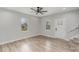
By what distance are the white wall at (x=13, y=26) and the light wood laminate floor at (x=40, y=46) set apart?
11 centimetres

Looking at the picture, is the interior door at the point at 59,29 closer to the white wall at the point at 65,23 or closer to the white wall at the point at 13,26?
the white wall at the point at 65,23

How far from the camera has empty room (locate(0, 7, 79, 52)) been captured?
1.61 metres

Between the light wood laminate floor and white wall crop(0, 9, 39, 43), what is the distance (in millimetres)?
113

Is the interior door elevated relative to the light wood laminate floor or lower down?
elevated

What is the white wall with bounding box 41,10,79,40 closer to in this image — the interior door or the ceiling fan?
the interior door

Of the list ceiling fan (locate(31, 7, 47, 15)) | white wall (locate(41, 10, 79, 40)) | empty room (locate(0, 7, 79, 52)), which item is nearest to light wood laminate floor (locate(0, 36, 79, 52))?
empty room (locate(0, 7, 79, 52))

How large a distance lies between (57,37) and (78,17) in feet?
1.67

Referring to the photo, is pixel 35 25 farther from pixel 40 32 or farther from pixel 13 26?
pixel 13 26

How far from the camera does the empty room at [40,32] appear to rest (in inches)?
63.6

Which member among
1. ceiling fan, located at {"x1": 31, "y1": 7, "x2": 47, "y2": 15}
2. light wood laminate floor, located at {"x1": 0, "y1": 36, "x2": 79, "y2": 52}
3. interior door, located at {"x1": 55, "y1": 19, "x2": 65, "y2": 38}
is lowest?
light wood laminate floor, located at {"x1": 0, "y1": 36, "x2": 79, "y2": 52}

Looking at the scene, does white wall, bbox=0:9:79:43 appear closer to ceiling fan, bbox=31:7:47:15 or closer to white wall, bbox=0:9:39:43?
white wall, bbox=0:9:39:43

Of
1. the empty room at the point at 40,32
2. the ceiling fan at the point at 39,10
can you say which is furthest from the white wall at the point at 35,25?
the ceiling fan at the point at 39,10
